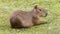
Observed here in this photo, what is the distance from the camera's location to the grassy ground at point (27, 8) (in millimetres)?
6826

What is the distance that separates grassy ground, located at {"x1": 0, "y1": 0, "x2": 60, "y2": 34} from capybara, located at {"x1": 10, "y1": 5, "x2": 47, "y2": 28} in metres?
0.14

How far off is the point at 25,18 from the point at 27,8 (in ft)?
8.32

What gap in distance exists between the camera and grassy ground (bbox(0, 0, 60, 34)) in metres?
6.83

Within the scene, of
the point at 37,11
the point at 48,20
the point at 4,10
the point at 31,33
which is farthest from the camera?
the point at 4,10

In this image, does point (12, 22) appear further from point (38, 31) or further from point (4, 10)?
point (4, 10)

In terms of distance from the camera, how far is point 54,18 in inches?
318

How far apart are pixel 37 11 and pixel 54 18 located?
34.6 inches

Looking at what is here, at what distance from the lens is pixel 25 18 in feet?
23.0

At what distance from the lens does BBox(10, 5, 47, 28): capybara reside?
6.86m

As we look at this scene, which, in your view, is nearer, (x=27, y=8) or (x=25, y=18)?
(x=25, y=18)

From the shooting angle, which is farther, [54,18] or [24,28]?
[54,18]

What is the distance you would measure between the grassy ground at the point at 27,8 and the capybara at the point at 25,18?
14cm

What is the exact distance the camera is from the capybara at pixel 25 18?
6.86 metres

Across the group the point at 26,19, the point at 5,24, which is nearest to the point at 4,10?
the point at 5,24
